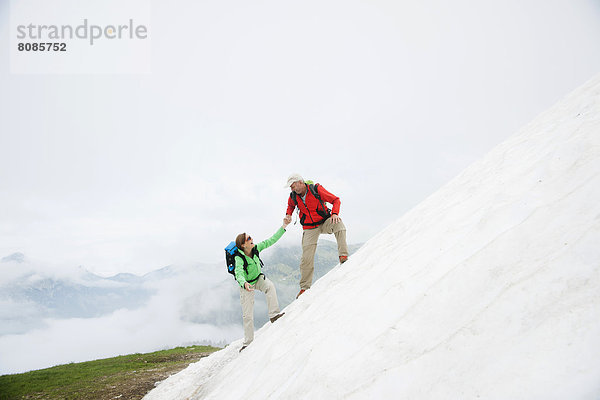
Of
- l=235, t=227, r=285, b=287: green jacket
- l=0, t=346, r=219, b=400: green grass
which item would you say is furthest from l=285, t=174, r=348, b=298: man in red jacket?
l=0, t=346, r=219, b=400: green grass

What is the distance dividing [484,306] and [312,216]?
5.66 metres

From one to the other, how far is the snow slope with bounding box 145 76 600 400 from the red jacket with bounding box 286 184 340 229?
2685mm

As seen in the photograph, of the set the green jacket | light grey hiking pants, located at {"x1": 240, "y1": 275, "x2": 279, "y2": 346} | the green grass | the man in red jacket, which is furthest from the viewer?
the green grass

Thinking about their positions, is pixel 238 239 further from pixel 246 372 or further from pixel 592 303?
Result: pixel 592 303

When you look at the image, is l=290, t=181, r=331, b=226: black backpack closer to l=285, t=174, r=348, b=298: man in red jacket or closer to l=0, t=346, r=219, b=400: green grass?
l=285, t=174, r=348, b=298: man in red jacket

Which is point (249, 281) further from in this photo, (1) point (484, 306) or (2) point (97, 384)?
(2) point (97, 384)

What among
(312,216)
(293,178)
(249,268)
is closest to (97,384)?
(249,268)

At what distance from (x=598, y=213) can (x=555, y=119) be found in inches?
171

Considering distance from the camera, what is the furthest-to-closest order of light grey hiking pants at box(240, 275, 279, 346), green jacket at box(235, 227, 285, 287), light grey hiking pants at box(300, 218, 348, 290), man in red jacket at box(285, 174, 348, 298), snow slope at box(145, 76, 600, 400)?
light grey hiking pants at box(300, 218, 348, 290), man in red jacket at box(285, 174, 348, 298), light grey hiking pants at box(240, 275, 279, 346), green jacket at box(235, 227, 285, 287), snow slope at box(145, 76, 600, 400)

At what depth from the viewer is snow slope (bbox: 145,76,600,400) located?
6.72ft

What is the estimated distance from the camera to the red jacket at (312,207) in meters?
7.87

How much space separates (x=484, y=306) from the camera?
8.63 feet

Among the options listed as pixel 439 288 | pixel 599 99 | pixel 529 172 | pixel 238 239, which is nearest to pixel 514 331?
pixel 439 288

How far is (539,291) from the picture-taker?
240 cm
